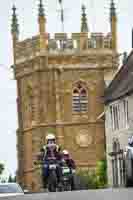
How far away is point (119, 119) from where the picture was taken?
73.3 meters

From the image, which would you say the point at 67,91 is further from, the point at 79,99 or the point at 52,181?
the point at 52,181

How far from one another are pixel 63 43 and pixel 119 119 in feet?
90.8

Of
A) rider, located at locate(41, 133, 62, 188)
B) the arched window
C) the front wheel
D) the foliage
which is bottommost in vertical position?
the front wheel

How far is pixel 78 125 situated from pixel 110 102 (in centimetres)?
2767

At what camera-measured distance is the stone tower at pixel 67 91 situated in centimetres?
9888

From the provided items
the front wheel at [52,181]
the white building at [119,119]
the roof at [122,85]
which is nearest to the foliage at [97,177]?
the white building at [119,119]

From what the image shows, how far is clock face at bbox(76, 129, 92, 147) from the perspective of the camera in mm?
100438

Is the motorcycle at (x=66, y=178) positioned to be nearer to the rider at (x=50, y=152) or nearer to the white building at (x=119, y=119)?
the rider at (x=50, y=152)

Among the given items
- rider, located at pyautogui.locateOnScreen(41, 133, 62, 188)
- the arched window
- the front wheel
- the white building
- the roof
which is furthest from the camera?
the arched window

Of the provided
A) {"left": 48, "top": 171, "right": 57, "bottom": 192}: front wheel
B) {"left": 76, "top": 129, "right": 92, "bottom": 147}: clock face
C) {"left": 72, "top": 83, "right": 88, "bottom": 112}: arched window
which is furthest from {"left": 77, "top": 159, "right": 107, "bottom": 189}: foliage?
{"left": 48, "top": 171, "right": 57, "bottom": 192}: front wheel

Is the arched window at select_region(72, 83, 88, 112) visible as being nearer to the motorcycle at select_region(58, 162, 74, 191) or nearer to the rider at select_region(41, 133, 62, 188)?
the motorcycle at select_region(58, 162, 74, 191)

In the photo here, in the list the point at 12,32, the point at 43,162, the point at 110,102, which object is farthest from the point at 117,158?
the point at 43,162

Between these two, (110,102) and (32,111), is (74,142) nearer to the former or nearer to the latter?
(32,111)

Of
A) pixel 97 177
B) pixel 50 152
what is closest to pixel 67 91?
pixel 97 177
